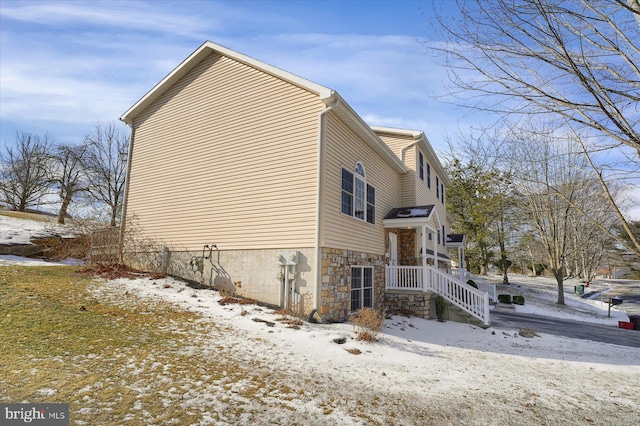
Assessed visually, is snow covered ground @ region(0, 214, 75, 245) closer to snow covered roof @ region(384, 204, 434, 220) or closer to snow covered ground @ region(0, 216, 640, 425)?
snow covered ground @ region(0, 216, 640, 425)

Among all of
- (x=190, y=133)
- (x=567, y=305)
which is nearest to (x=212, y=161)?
(x=190, y=133)

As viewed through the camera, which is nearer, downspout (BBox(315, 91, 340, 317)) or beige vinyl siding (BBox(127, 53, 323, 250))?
downspout (BBox(315, 91, 340, 317))

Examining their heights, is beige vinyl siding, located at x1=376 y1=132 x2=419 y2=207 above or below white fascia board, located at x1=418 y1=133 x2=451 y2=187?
below

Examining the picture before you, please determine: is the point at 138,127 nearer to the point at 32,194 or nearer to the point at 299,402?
the point at 299,402

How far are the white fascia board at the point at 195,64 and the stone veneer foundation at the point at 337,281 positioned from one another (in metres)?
4.50

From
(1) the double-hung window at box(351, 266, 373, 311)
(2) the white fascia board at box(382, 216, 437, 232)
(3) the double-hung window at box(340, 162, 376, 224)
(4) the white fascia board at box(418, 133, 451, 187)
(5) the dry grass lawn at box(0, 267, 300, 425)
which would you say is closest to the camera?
(5) the dry grass lawn at box(0, 267, 300, 425)

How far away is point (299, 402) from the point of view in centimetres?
473

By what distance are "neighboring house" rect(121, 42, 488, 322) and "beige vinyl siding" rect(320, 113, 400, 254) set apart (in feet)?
0.17

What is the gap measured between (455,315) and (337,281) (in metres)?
5.52

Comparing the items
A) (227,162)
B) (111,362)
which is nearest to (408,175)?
(227,162)

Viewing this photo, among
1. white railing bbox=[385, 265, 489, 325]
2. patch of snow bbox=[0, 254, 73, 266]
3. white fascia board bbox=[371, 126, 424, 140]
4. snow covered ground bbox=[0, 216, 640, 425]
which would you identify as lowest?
snow covered ground bbox=[0, 216, 640, 425]

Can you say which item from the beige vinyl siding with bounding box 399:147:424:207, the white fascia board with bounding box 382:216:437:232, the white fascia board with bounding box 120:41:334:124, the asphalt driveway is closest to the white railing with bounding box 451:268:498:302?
the asphalt driveway

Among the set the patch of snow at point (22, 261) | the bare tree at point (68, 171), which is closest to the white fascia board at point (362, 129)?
the patch of snow at point (22, 261)

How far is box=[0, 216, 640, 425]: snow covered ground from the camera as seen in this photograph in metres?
4.72
